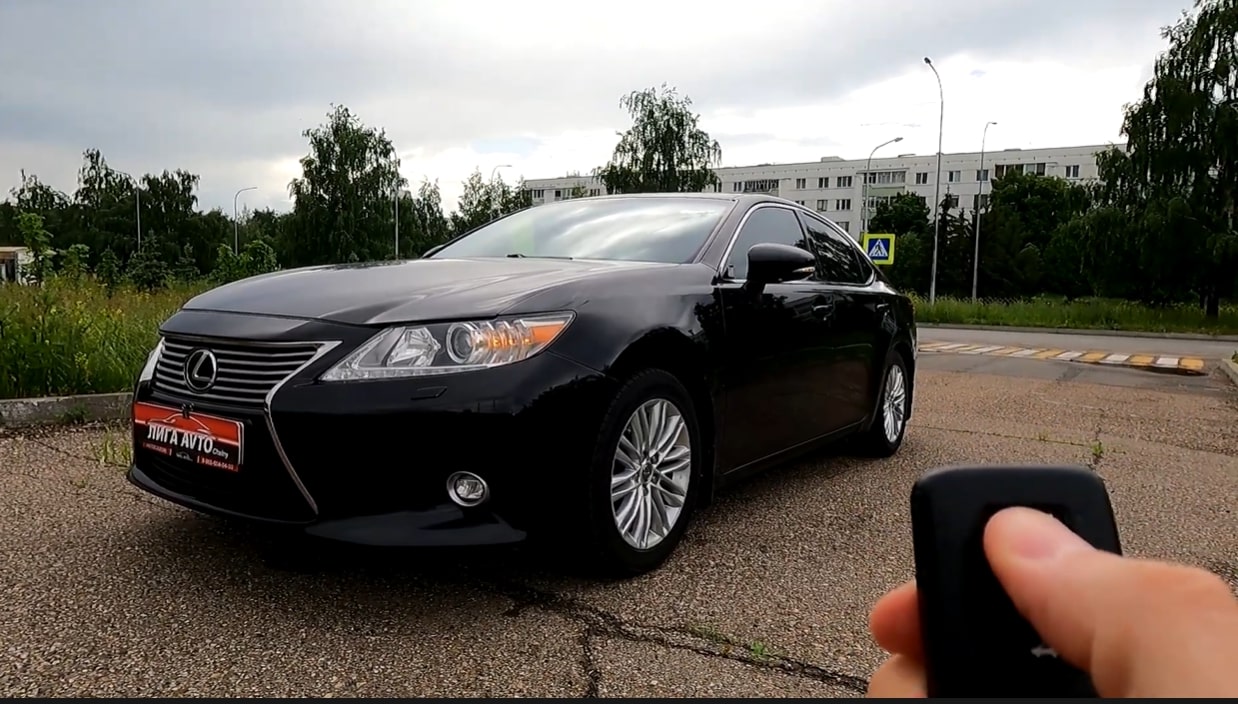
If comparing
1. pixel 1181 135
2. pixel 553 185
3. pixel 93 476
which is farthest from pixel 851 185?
pixel 93 476

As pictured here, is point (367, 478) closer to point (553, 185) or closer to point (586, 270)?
point (586, 270)

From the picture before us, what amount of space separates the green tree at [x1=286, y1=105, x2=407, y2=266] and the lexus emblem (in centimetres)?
4929

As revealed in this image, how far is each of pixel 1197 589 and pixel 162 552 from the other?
11.1ft

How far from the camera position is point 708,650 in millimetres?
2521

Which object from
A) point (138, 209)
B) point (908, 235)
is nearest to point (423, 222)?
point (138, 209)

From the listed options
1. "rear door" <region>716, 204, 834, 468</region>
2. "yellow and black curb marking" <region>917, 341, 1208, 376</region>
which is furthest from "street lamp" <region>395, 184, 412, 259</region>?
"rear door" <region>716, 204, 834, 468</region>

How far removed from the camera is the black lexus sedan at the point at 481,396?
2.58m

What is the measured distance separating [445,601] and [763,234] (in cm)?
234

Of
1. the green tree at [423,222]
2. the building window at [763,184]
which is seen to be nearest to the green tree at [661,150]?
the green tree at [423,222]

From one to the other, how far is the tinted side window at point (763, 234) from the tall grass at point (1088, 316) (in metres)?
22.8

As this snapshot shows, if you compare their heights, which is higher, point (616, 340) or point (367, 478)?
point (616, 340)

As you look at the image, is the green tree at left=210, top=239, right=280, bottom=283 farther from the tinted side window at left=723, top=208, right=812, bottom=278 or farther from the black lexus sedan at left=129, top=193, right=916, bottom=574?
the black lexus sedan at left=129, top=193, right=916, bottom=574

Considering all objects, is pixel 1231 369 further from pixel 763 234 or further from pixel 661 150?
pixel 661 150

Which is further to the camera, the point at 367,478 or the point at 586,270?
the point at 586,270
